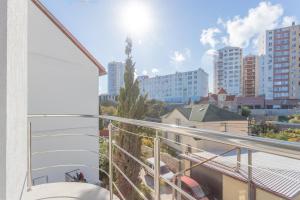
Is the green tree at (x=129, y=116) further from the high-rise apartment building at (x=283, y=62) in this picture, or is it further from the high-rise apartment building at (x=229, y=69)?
the high-rise apartment building at (x=229, y=69)

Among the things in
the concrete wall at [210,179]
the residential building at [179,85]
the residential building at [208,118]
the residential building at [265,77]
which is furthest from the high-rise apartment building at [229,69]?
the concrete wall at [210,179]

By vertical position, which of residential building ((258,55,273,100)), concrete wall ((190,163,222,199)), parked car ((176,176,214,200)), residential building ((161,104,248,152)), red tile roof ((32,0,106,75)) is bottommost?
parked car ((176,176,214,200))

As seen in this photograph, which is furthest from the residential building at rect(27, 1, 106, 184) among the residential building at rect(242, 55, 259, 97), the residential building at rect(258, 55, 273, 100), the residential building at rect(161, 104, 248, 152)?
the residential building at rect(242, 55, 259, 97)

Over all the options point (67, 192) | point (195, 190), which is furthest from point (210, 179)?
point (67, 192)

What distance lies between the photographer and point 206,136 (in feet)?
2.72

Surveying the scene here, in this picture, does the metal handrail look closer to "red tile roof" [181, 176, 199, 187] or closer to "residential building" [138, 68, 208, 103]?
"red tile roof" [181, 176, 199, 187]

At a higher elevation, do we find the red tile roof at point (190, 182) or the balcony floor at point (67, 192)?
the balcony floor at point (67, 192)

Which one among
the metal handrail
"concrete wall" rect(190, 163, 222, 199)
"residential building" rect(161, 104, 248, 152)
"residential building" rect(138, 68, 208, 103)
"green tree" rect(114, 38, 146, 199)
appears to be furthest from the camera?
"residential building" rect(138, 68, 208, 103)

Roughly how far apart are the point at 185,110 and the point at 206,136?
16.7 metres

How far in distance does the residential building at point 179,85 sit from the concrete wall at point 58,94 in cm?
4586

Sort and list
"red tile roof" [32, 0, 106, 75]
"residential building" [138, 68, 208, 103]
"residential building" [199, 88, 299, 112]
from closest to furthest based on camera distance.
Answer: "red tile roof" [32, 0, 106, 75], "residential building" [199, 88, 299, 112], "residential building" [138, 68, 208, 103]

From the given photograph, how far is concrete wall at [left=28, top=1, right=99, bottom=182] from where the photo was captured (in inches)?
227

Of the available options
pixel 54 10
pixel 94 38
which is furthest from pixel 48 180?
pixel 94 38

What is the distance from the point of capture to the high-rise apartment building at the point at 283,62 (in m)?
45.4
